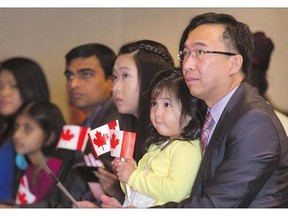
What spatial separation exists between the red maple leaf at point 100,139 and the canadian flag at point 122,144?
0.08 feet

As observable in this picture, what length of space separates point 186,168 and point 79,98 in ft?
1.71

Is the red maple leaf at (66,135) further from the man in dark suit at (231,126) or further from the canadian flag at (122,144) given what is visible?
the man in dark suit at (231,126)

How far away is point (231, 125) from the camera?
66.5 inches

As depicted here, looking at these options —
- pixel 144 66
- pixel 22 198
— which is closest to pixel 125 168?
pixel 144 66

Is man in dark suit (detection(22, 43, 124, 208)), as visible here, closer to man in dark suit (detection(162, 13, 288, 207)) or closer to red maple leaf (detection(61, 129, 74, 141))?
red maple leaf (detection(61, 129, 74, 141))

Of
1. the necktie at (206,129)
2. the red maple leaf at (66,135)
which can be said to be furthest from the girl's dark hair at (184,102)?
the red maple leaf at (66,135)

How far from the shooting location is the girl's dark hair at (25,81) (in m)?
2.06

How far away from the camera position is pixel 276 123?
66.7 inches

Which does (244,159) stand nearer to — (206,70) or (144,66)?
(206,70)

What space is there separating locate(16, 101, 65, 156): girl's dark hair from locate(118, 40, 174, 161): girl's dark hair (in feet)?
0.83

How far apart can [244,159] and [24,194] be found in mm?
848

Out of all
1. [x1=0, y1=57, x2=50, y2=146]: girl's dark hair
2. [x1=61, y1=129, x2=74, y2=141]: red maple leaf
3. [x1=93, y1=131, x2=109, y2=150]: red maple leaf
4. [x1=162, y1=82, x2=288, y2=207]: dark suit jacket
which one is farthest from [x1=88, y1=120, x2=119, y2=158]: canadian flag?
[x1=162, y1=82, x2=288, y2=207]: dark suit jacket
